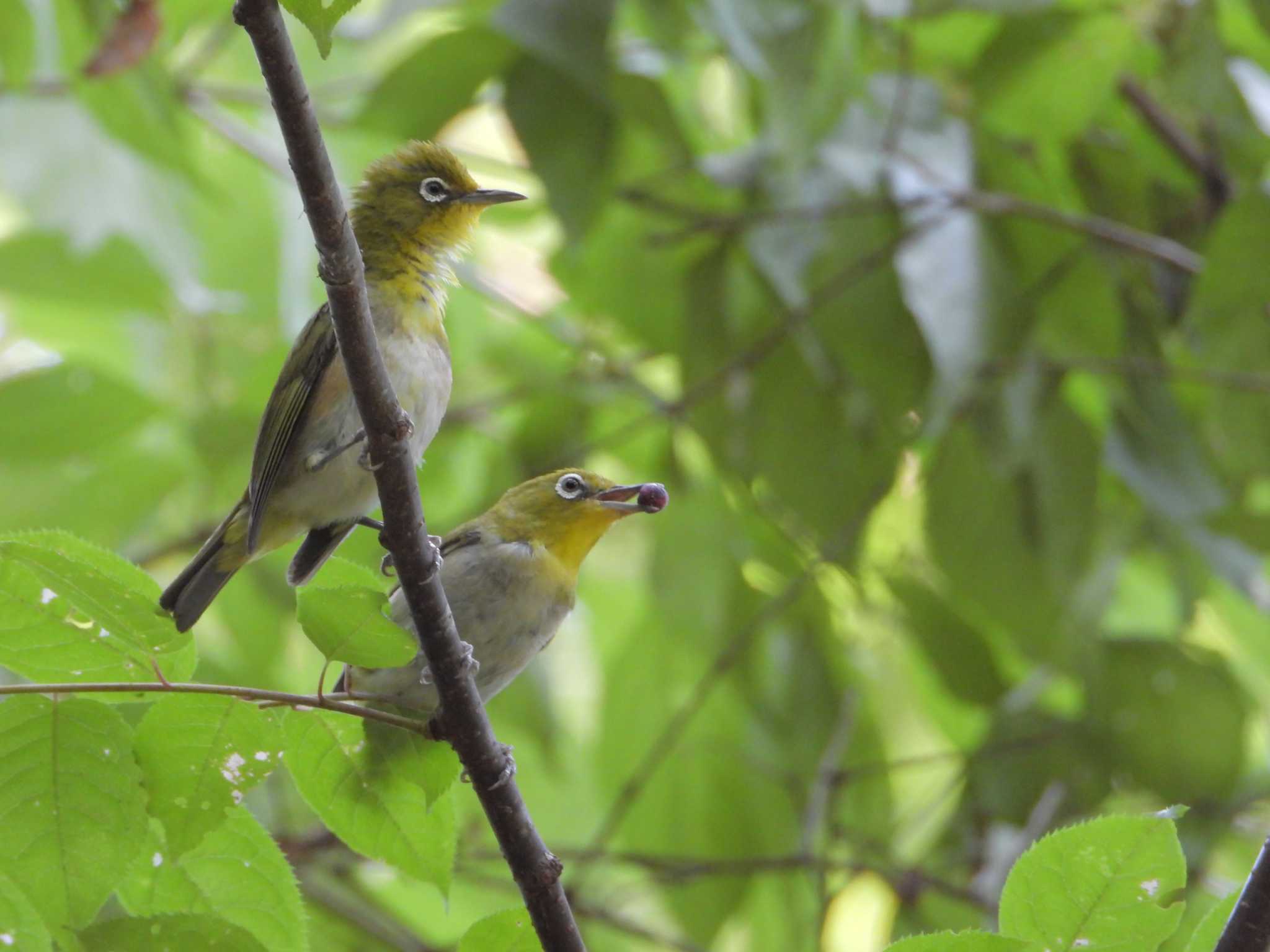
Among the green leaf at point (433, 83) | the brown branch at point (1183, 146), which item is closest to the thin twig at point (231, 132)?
the green leaf at point (433, 83)

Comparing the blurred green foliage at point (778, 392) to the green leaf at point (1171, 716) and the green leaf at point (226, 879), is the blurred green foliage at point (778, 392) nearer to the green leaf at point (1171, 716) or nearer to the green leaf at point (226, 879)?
the green leaf at point (1171, 716)

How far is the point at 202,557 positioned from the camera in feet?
9.38

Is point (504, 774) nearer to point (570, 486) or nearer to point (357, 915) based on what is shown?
point (570, 486)

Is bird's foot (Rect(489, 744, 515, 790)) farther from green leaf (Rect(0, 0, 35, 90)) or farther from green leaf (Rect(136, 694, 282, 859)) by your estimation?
green leaf (Rect(0, 0, 35, 90))

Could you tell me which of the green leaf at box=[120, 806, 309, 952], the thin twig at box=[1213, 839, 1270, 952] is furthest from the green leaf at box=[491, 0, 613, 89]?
the thin twig at box=[1213, 839, 1270, 952]

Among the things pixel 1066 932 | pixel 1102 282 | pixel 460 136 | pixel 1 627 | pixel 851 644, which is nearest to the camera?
pixel 1066 932

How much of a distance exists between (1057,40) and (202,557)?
8.90 feet

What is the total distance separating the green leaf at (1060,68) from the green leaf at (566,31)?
1231 millimetres

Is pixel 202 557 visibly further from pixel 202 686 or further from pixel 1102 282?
pixel 1102 282

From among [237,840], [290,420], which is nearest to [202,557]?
[290,420]

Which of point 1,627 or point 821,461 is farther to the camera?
point 821,461

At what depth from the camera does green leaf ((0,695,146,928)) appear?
1.86 meters

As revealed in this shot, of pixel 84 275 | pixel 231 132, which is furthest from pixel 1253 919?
pixel 231 132

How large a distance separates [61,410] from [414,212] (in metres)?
1.74
